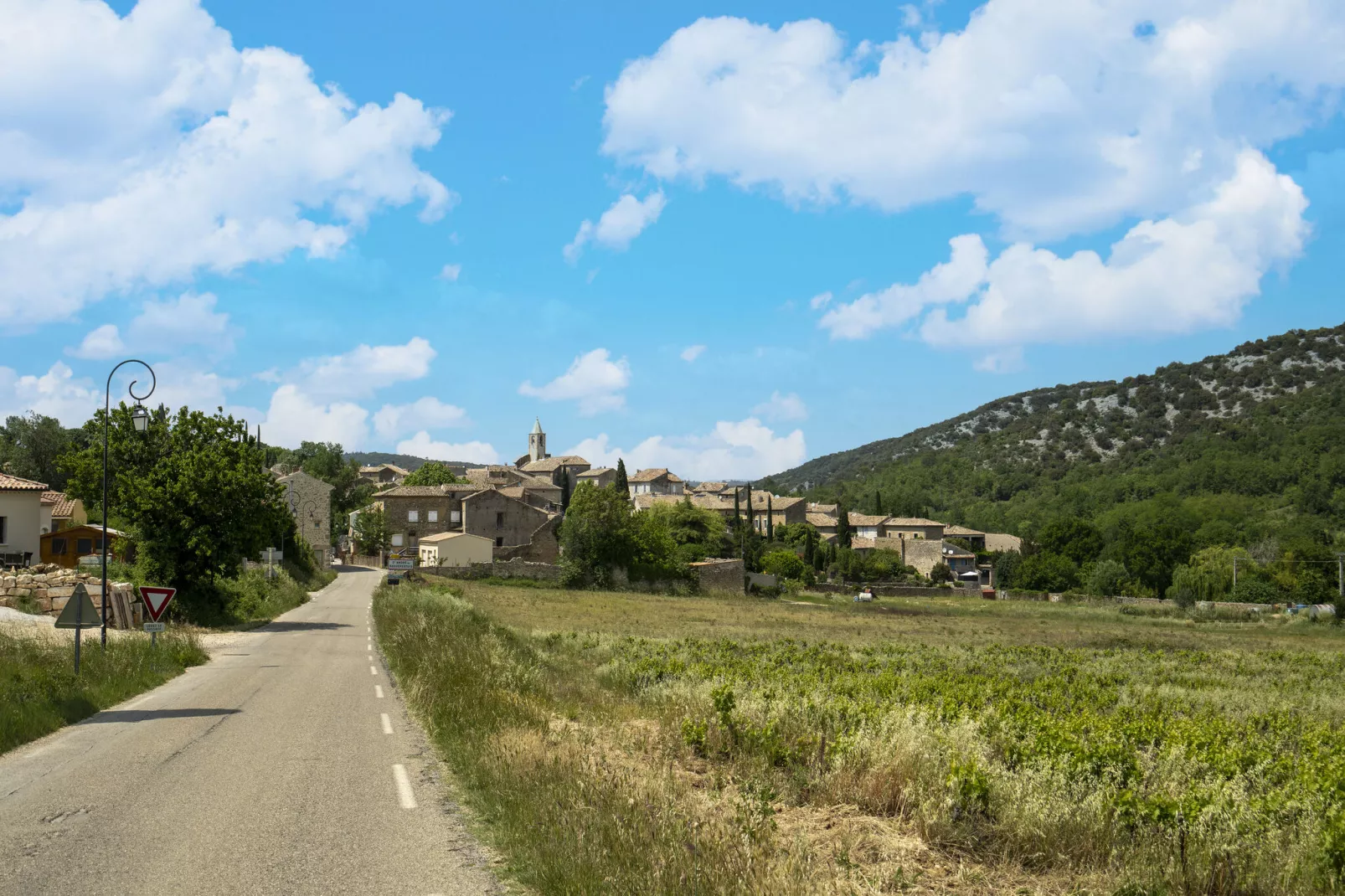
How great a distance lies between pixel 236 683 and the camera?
1883 cm

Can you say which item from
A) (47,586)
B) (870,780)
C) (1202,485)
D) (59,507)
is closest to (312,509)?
(59,507)

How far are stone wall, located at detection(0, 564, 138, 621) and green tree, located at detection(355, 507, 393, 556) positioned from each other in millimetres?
70243

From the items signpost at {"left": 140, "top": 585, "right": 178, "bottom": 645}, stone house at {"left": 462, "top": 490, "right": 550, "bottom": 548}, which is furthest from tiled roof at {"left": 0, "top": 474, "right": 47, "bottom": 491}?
stone house at {"left": 462, "top": 490, "right": 550, "bottom": 548}

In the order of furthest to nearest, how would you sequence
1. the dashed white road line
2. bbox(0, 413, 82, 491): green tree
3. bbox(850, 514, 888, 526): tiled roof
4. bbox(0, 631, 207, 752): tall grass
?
1. bbox(850, 514, 888, 526): tiled roof
2. bbox(0, 413, 82, 491): green tree
3. bbox(0, 631, 207, 752): tall grass
4. the dashed white road line

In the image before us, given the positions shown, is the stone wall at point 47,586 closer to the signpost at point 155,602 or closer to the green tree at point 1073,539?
the signpost at point 155,602

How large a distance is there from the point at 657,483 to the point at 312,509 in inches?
3200

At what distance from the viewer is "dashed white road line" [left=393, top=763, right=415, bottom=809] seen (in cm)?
891

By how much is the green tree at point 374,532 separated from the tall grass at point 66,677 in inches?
3292

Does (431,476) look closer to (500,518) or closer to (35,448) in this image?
(500,518)

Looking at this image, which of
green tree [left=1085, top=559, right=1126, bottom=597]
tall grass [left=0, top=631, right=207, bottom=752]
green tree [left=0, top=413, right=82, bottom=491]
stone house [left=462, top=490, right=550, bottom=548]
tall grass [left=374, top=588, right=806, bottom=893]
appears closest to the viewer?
tall grass [left=374, top=588, right=806, bottom=893]

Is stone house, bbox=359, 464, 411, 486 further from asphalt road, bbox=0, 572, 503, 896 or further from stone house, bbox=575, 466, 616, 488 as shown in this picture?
asphalt road, bbox=0, 572, 503, 896

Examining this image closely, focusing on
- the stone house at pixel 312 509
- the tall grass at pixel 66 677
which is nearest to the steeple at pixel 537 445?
the stone house at pixel 312 509

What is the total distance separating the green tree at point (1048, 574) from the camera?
107062 millimetres

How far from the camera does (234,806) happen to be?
8.65 meters
